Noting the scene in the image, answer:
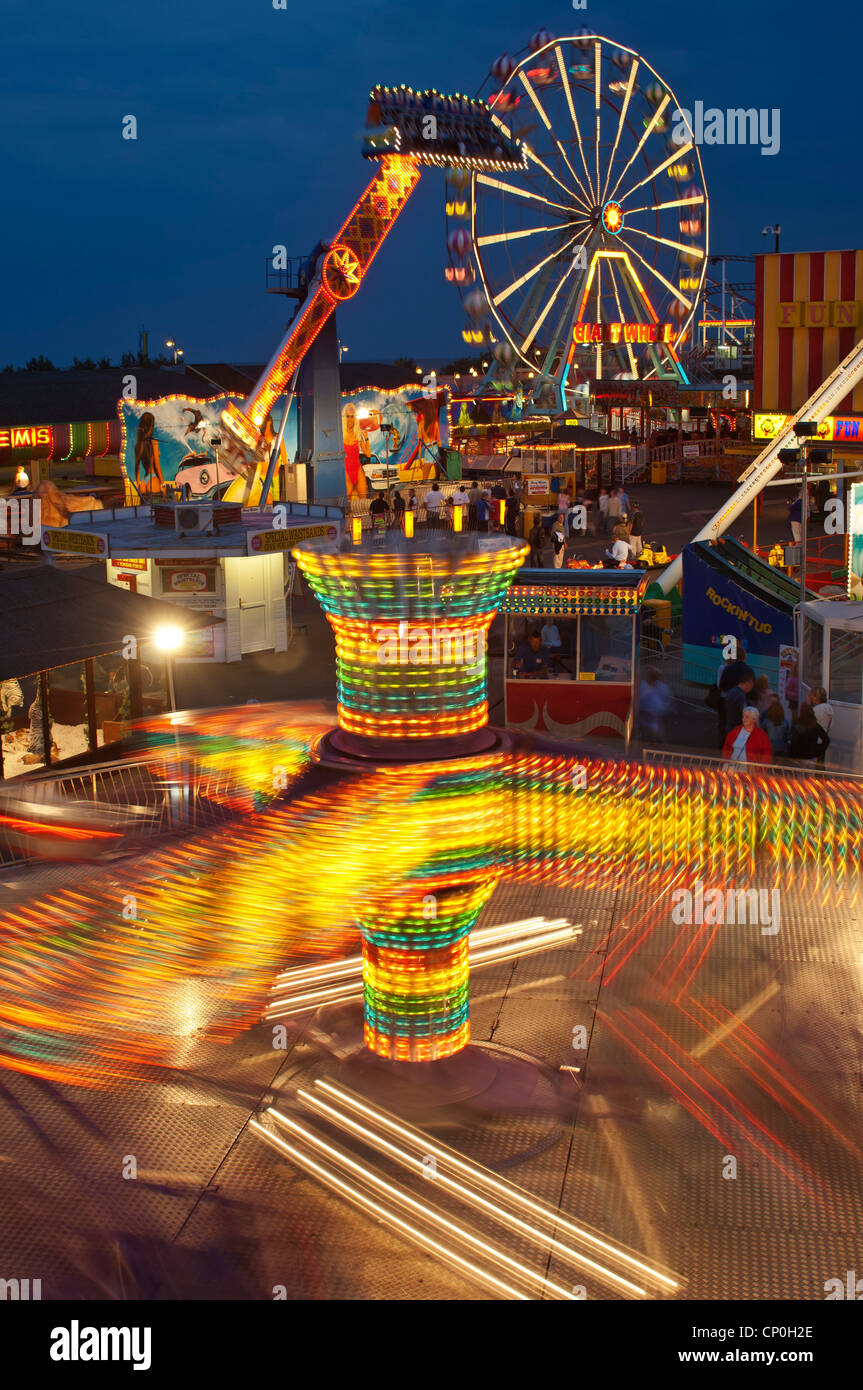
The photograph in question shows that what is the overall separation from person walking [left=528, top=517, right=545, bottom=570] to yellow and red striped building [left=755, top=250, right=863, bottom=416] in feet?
16.1

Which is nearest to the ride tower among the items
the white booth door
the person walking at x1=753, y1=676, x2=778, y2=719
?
the person walking at x1=753, y1=676, x2=778, y2=719

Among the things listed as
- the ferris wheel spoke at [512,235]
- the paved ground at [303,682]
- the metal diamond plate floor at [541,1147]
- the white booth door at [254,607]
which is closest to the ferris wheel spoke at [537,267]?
the ferris wheel spoke at [512,235]

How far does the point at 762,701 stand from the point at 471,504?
18.1 metres

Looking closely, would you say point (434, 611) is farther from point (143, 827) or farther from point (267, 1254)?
point (267, 1254)

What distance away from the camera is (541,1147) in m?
6.03

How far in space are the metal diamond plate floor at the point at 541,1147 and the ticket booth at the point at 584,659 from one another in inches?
224

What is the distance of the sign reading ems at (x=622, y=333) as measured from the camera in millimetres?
45969

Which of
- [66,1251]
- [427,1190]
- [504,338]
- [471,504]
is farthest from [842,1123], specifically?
[504,338]

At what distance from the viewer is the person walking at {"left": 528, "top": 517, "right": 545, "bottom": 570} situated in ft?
82.4

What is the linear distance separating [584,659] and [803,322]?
13.6 metres

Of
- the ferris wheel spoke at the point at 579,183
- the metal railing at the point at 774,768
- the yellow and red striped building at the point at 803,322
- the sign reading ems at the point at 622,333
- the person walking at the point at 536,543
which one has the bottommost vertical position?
the metal railing at the point at 774,768

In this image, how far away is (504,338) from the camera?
40.8 meters

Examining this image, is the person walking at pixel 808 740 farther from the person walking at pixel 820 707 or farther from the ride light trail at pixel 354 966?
the ride light trail at pixel 354 966

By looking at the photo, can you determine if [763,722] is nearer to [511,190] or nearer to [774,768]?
[774,768]
